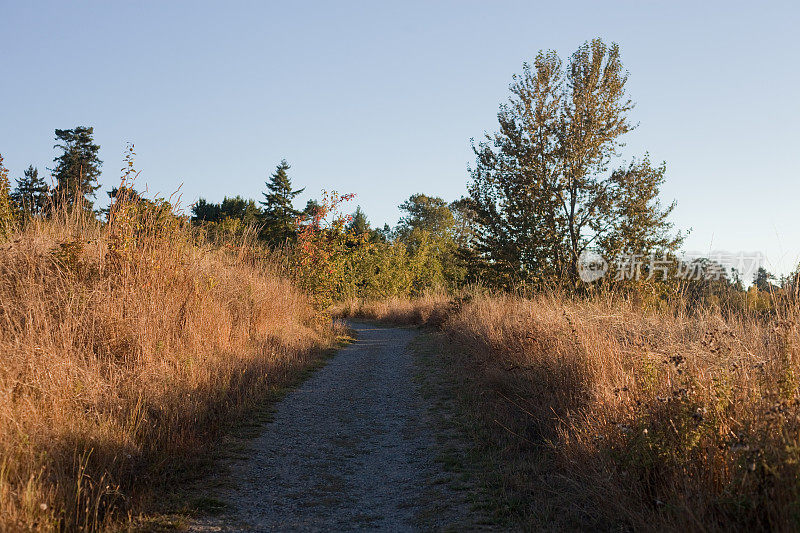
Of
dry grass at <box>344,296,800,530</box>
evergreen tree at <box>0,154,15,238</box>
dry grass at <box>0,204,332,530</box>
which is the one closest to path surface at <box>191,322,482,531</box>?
dry grass at <box>0,204,332,530</box>

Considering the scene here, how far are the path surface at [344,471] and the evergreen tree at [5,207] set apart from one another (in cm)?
503

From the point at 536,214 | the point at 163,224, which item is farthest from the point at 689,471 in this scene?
the point at 536,214

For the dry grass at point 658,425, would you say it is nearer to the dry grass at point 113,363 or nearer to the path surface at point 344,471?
the path surface at point 344,471

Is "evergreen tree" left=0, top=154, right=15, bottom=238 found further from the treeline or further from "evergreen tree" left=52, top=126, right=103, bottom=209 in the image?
the treeline

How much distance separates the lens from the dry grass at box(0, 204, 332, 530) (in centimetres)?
402

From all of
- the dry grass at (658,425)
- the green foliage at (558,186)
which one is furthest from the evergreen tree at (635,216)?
the dry grass at (658,425)

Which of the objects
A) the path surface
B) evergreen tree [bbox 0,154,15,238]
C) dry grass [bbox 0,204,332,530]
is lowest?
the path surface

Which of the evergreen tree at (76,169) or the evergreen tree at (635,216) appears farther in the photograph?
the evergreen tree at (635,216)

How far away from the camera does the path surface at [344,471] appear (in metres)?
4.27

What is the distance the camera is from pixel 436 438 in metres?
6.65

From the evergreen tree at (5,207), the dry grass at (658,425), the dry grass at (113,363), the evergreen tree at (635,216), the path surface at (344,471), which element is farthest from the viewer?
the evergreen tree at (635,216)

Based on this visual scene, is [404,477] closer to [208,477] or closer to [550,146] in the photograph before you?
[208,477]

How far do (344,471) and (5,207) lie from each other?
7080mm

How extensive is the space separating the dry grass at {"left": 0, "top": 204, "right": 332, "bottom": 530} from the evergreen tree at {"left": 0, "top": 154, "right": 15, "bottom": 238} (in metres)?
0.41
